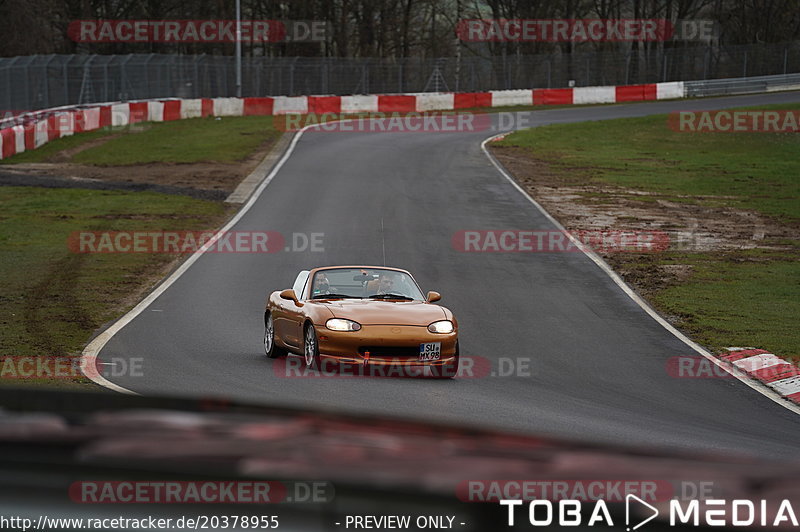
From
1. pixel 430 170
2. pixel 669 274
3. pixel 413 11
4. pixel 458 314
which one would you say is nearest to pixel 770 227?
pixel 669 274

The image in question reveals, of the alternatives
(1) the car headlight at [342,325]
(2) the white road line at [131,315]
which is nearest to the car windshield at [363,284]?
(1) the car headlight at [342,325]

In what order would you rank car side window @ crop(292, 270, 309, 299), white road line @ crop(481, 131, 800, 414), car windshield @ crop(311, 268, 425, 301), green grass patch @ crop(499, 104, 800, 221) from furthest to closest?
green grass patch @ crop(499, 104, 800, 221) → car side window @ crop(292, 270, 309, 299) → car windshield @ crop(311, 268, 425, 301) → white road line @ crop(481, 131, 800, 414)

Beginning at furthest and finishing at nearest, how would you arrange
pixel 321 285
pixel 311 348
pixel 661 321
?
pixel 661 321
pixel 321 285
pixel 311 348

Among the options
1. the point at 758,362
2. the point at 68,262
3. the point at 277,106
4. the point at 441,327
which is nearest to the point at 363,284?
the point at 441,327

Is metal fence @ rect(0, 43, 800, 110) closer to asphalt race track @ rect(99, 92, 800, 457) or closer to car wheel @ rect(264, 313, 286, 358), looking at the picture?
asphalt race track @ rect(99, 92, 800, 457)

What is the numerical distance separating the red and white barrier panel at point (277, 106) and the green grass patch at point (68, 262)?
9225 millimetres

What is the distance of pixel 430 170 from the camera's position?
3666cm

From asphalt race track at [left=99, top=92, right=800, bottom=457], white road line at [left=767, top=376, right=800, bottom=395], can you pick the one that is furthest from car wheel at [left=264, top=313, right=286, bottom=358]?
white road line at [left=767, top=376, right=800, bottom=395]

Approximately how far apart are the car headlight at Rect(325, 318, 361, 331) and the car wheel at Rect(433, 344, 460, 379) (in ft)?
3.41

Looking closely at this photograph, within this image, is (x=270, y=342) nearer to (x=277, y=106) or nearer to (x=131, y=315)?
(x=131, y=315)

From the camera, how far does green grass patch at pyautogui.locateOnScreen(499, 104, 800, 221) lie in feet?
115

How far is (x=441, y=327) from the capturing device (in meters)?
12.8

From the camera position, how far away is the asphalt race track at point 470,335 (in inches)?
414

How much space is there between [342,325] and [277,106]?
44.0 metres
